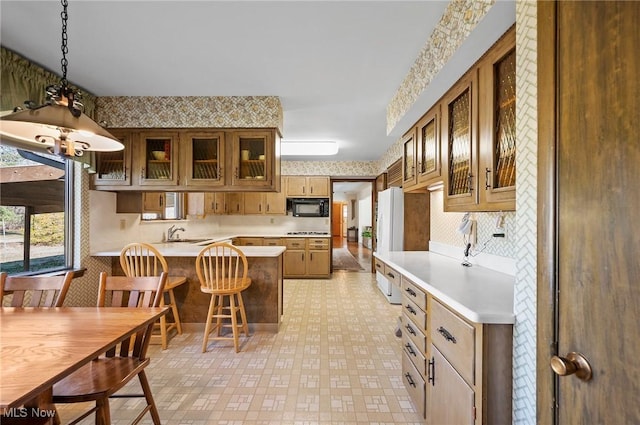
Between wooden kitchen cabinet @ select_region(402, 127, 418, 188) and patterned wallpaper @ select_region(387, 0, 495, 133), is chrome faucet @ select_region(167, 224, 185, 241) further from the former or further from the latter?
patterned wallpaper @ select_region(387, 0, 495, 133)

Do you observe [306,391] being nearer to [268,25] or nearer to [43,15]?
[268,25]

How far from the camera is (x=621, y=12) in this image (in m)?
0.59

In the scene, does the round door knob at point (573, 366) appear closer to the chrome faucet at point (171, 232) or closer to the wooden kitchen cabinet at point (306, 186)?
the chrome faucet at point (171, 232)

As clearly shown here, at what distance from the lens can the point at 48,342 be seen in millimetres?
1189

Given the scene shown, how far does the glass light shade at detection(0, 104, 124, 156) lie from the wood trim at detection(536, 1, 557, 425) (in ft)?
5.91

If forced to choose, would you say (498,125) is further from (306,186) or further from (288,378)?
(306,186)

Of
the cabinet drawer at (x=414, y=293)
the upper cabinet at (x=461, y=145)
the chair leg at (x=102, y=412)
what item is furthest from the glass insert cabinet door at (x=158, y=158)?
the upper cabinet at (x=461, y=145)

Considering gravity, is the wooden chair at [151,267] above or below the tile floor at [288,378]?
above

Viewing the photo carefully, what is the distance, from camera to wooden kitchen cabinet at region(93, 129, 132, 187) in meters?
3.07

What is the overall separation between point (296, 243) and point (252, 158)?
110 inches

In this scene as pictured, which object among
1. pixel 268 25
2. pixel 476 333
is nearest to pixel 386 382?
pixel 476 333

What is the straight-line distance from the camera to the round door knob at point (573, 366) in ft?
2.17

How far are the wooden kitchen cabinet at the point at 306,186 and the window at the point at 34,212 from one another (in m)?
3.58

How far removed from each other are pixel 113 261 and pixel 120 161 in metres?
1.10
